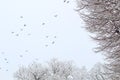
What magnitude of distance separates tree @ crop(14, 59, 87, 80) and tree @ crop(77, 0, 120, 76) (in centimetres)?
4288

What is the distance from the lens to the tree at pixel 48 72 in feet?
194

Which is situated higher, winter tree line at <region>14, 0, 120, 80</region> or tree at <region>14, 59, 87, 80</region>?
winter tree line at <region>14, 0, 120, 80</region>

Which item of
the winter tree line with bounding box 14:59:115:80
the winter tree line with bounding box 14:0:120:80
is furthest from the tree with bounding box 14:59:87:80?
the winter tree line with bounding box 14:0:120:80

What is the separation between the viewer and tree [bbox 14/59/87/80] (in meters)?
59.2

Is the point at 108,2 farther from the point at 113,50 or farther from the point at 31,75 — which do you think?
the point at 31,75

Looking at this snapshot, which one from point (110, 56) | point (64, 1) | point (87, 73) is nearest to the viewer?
point (64, 1)

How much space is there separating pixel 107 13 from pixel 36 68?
47917mm

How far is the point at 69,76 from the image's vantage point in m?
65.4

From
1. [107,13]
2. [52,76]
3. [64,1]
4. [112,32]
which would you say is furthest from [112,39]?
[52,76]

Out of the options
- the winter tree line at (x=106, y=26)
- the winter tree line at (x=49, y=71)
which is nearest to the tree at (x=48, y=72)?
the winter tree line at (x=49, y=71)

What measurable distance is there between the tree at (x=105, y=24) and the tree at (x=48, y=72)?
42880 millimetres

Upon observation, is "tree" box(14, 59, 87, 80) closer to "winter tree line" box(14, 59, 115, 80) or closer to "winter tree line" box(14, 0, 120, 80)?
"winter tree line" box(14, 59, 115, 80)

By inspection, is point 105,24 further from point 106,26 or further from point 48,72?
point 48,72

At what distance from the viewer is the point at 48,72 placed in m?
60.3
